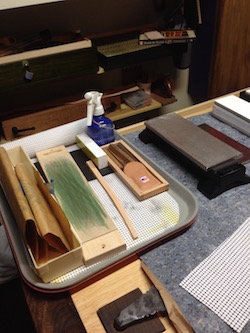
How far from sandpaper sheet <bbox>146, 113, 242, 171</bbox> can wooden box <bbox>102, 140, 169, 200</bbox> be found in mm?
92

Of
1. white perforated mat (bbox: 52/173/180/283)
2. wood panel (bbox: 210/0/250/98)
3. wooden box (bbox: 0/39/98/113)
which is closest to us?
white perforated mat (bbox: 52/173/180/283)

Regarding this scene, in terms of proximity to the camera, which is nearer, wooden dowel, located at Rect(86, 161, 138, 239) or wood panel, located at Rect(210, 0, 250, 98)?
wooden dowel, located at Rect(86, 161, 138, 239)

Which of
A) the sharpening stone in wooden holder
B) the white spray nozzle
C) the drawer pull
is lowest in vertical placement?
the drawer pull

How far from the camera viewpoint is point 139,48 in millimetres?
1492

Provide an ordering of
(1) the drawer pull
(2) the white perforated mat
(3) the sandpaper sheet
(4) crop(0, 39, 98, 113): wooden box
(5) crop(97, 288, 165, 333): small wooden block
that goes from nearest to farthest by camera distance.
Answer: (5) crop(97, 288, 165, 333): small wooden block → (2) the white perforated mat → (3) the sandpaper sheet → (4) crop(0, 39, 98, 113): wooden box → (1) the drawer pull

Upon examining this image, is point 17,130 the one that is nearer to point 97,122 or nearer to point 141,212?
point 97,122

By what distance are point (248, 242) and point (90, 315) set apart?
0.32m

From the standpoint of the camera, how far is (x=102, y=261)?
22.5 inches

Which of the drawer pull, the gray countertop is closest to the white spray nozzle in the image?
the gray countertop

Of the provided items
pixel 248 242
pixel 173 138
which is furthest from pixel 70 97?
pixel 248 242

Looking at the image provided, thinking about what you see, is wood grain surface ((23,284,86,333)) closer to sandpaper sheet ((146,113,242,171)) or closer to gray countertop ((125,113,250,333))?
gray countertop ((125,113,250,333))

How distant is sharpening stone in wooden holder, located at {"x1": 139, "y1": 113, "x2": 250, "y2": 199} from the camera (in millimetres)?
712

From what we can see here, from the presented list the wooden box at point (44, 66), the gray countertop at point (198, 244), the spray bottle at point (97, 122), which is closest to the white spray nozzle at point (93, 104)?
the spray bottle at point (97, 122)

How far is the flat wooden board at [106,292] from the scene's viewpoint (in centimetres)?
50
